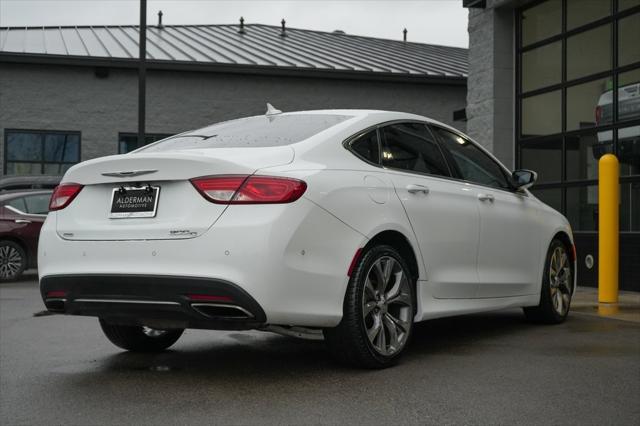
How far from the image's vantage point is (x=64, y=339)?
6938 mm

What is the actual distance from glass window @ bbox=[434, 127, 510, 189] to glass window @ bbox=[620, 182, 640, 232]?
4405 mm

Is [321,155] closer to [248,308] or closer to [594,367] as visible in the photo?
[248,308]

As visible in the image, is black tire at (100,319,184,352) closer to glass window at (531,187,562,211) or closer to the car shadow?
the car shadow

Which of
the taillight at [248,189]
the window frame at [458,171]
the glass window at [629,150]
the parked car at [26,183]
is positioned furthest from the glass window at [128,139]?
the taillight at [248,189]

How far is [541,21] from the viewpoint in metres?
13.1

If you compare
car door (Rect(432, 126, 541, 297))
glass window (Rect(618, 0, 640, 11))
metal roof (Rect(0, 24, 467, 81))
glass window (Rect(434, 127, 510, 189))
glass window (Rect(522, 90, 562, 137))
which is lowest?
car door (Rect(432, 126, 541, 297))

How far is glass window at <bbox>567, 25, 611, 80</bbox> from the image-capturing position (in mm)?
11648

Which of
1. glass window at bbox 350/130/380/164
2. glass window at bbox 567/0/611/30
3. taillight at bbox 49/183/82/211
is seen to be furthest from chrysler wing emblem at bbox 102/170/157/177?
glass window at bbox 567/0/611/30

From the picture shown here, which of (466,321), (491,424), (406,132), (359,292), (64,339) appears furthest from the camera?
(466,321)

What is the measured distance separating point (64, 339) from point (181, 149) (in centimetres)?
240

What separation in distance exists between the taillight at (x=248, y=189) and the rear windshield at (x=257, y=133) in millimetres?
497

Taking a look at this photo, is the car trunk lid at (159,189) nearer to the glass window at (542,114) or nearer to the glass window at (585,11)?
the glass window at (585,11)

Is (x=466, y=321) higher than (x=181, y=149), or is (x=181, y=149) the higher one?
(x=181, y=149)

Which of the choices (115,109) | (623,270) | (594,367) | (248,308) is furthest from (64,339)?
(115,109)
